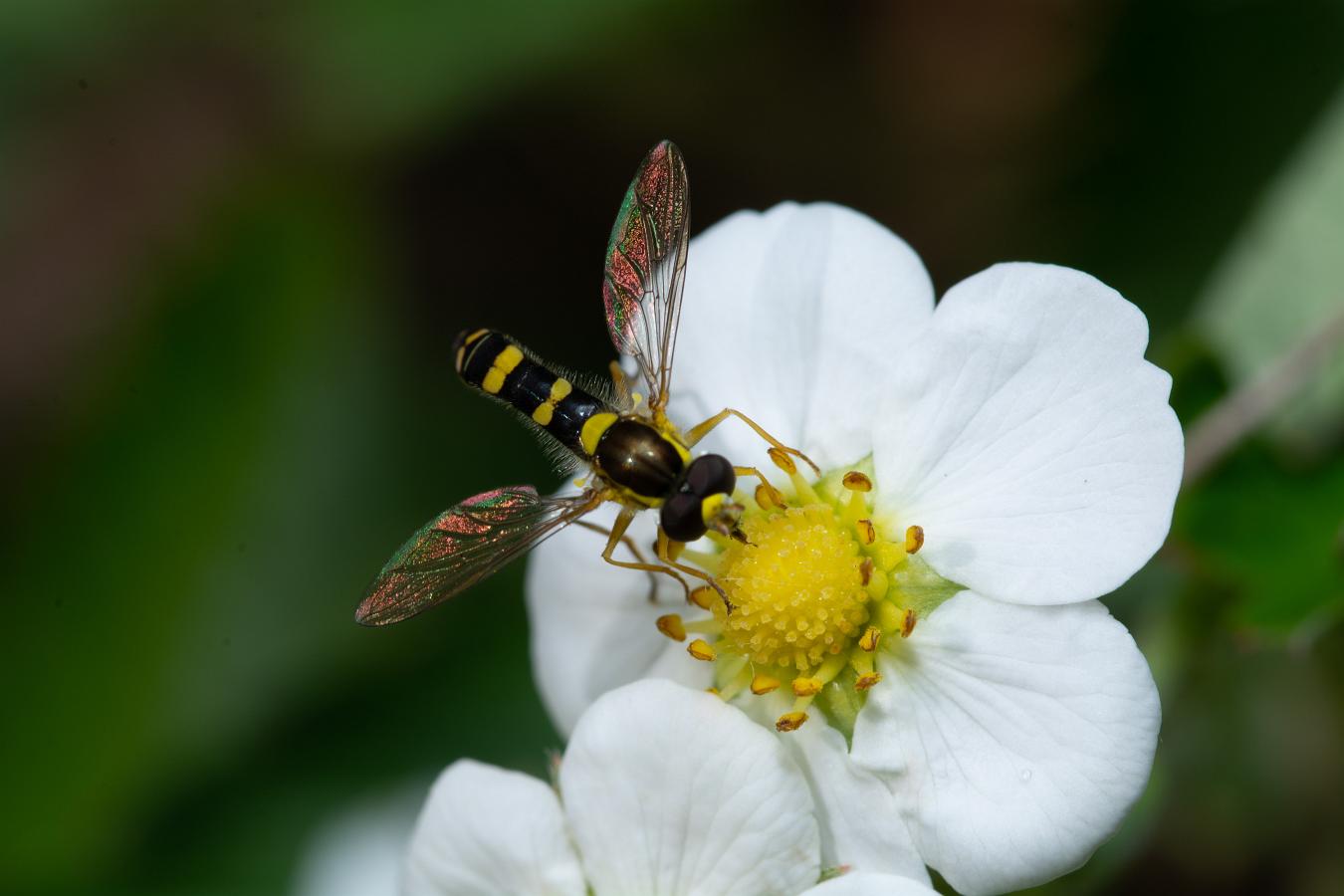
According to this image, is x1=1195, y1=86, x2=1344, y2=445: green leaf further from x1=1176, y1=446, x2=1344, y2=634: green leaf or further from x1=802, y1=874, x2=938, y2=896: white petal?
x1=802, y1=874, x2=938, y2=896: white petal

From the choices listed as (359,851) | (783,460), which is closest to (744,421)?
(783,460)

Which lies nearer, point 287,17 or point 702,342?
point 702,342

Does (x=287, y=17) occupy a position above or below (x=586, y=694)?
above

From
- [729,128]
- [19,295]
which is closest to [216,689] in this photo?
[19,295]

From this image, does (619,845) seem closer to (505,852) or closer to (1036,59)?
(505,852)

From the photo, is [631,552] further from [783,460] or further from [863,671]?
[863,671]

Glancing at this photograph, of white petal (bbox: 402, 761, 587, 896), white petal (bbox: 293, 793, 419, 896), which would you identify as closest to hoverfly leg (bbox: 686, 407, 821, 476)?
white petal (bbox: 402, 761, 587, 896)

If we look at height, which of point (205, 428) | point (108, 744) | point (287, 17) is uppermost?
point (287, 17)
